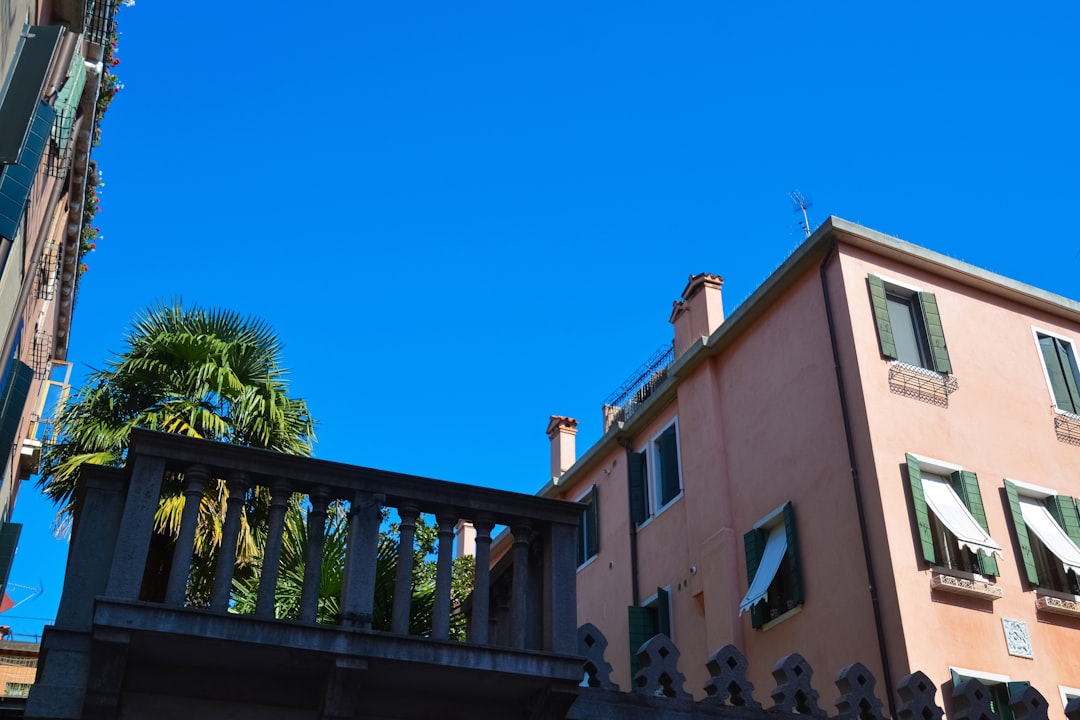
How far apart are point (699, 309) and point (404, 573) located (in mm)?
15739

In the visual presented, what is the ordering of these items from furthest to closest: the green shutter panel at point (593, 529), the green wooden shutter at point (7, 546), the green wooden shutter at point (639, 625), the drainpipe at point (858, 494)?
1. the green shutter panel at point (593, 529)
2. the green wooden shutter at point (639, 625)
3. the drainpipe at point (858, 494)
4. the green wooden shutter at point (7, 546)

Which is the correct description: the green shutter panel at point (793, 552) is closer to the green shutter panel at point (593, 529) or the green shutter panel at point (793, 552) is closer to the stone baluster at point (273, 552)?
the green shutter panel at point (593, 529)

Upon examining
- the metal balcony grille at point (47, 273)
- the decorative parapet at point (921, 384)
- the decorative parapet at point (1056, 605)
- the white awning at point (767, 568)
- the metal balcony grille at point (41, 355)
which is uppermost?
the metal balcony grille at point (47, 273)

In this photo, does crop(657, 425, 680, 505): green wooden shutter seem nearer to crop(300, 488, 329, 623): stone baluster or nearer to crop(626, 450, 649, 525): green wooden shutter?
crop(626, 450, 649, 525): green wooden shutter

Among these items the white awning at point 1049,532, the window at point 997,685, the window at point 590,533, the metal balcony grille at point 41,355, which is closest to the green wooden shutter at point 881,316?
the white awning at point 1049,532

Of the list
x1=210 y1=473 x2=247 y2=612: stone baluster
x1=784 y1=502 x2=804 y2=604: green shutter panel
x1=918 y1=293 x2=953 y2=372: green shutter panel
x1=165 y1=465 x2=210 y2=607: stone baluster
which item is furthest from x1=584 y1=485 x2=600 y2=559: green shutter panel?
x1=165 y1=465 x2=210 y2=607: stone baluster

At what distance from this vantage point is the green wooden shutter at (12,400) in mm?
12219

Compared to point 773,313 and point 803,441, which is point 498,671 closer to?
point 803,441

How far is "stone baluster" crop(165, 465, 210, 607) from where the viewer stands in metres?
6.18

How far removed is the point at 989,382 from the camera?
18047 mm

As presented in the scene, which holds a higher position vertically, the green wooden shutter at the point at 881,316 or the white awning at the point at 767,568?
the green wooden shutter at the point at 881,316

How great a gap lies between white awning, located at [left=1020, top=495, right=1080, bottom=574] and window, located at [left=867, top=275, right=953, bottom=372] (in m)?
2.51

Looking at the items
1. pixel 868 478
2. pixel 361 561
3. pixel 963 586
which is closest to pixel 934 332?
pixel 868 478

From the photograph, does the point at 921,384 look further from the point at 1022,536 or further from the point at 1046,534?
the point at 1046,534
